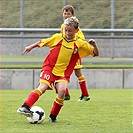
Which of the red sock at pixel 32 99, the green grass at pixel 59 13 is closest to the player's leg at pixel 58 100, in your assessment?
the red sock at pixel 32 99

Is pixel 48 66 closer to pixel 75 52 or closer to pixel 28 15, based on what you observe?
pixel 75 52

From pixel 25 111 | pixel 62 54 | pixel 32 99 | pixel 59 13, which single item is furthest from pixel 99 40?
pixel 25 111

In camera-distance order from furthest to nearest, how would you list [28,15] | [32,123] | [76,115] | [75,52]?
[28,15] < [76,115] < [75,52] < [32,123]

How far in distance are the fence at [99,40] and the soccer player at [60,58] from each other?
7329 millimetres

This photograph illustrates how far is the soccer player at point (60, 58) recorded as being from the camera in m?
7.02

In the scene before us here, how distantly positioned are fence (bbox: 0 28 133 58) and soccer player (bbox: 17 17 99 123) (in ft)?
24.0

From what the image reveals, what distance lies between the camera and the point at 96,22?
1808 centimetres

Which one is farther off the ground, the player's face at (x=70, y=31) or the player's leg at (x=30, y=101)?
the player's face at (x=70, y=31)

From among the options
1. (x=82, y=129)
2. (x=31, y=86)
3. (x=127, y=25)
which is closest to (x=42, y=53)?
(x=127, y=25)

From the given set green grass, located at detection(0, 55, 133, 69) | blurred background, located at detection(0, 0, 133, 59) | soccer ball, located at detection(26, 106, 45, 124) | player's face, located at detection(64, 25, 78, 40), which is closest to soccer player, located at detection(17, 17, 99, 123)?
player's face, located at detection(64, 25, 78, 40)

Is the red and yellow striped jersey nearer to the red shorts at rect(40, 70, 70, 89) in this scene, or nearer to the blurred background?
the red shorts at rect(40, 70, 70, 89)

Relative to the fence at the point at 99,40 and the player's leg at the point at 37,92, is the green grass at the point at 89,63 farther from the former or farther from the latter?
the player's leg at the point at 37,92

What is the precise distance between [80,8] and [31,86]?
4109 mm

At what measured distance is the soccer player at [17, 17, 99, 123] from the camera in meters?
7.02
